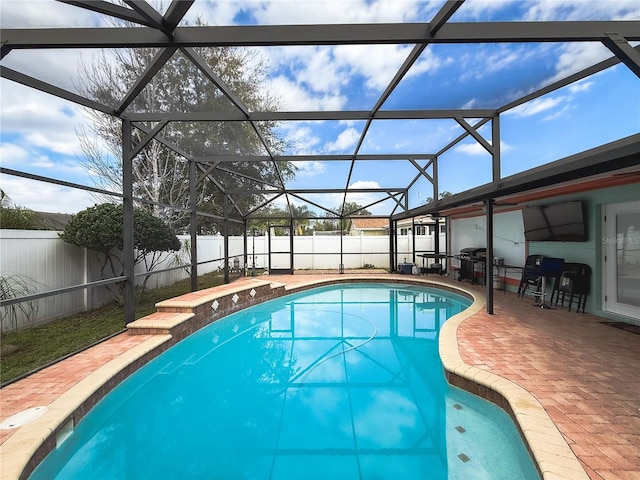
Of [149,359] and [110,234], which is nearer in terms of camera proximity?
[149,359]

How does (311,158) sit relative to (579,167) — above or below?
above

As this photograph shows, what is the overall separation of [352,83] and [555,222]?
232 inches

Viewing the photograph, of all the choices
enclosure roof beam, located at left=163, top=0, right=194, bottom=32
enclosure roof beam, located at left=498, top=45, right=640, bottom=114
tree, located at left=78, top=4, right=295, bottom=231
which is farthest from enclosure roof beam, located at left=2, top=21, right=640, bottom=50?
tree, located at left=78, top=4, right=295, bottom=231

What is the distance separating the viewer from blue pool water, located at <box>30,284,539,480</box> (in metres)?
2.42

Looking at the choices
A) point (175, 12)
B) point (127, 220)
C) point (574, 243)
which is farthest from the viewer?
point (574, 243)

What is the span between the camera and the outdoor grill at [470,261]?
9597 millimetres

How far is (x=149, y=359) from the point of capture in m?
4.30

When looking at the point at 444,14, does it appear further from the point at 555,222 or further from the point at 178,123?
the point at 555,222

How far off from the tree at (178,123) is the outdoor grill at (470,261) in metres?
6.85

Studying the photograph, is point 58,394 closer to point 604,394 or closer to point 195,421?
point 195,421

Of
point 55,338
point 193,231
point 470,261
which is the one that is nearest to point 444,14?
point 55,338

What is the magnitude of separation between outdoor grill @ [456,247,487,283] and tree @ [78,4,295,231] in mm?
6847

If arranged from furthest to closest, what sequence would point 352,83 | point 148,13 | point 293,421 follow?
point 352,83 < point 293,421 < point 148,13

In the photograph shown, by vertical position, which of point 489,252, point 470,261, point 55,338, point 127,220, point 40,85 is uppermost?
point 40,85
